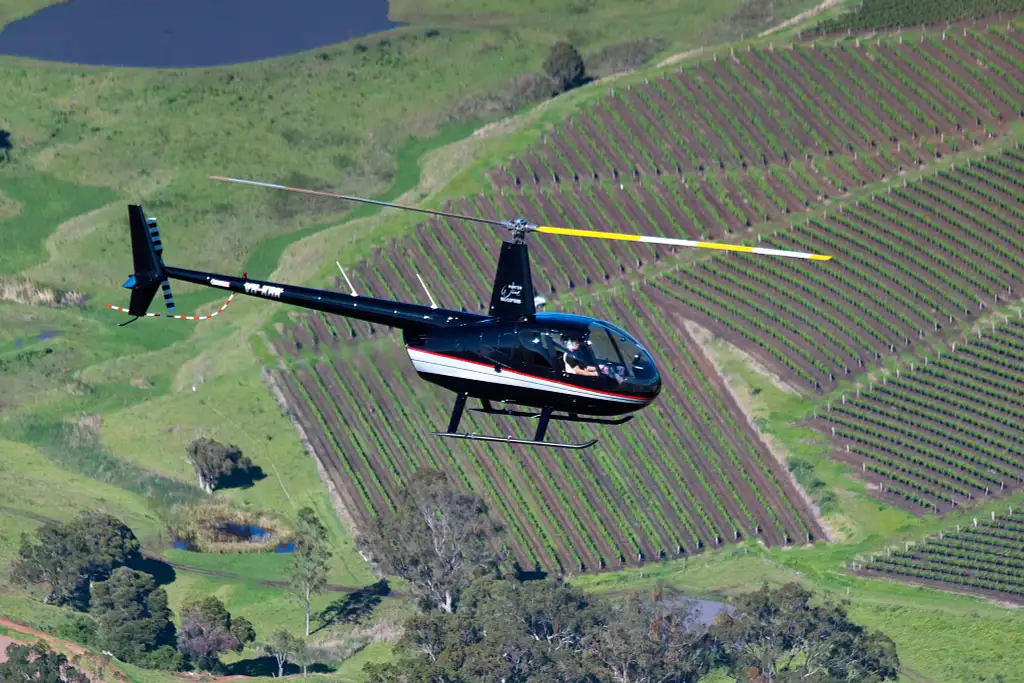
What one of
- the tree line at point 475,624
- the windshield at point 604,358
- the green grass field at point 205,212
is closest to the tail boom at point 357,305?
the windshield at point 604,358

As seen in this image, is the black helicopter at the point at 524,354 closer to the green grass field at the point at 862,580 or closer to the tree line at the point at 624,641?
the tree line at the point at 624,641

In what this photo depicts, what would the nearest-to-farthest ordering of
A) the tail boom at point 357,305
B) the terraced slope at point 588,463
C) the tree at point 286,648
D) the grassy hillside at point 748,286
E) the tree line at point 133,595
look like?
the tail boom at point 357,305 → the tree line at point 133,595 → the tree at point 286,648 → the grassy hillside at point 748,286 → the terraced slope at point 588,463

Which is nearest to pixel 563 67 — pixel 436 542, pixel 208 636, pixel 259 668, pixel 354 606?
pixel 436 542

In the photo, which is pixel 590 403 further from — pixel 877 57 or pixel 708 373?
pixel 877 57

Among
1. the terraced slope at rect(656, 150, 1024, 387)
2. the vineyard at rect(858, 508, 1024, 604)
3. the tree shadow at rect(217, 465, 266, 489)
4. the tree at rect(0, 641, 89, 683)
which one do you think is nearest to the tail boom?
the tree at rect(0, 641, 89, 683)

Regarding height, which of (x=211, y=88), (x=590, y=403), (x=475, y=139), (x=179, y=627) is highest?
(x=211, y=88)

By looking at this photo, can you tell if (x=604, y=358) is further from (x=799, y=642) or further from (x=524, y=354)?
→ (x=799, y=642)

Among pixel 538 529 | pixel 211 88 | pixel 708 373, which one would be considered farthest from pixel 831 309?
pixel 211 88
